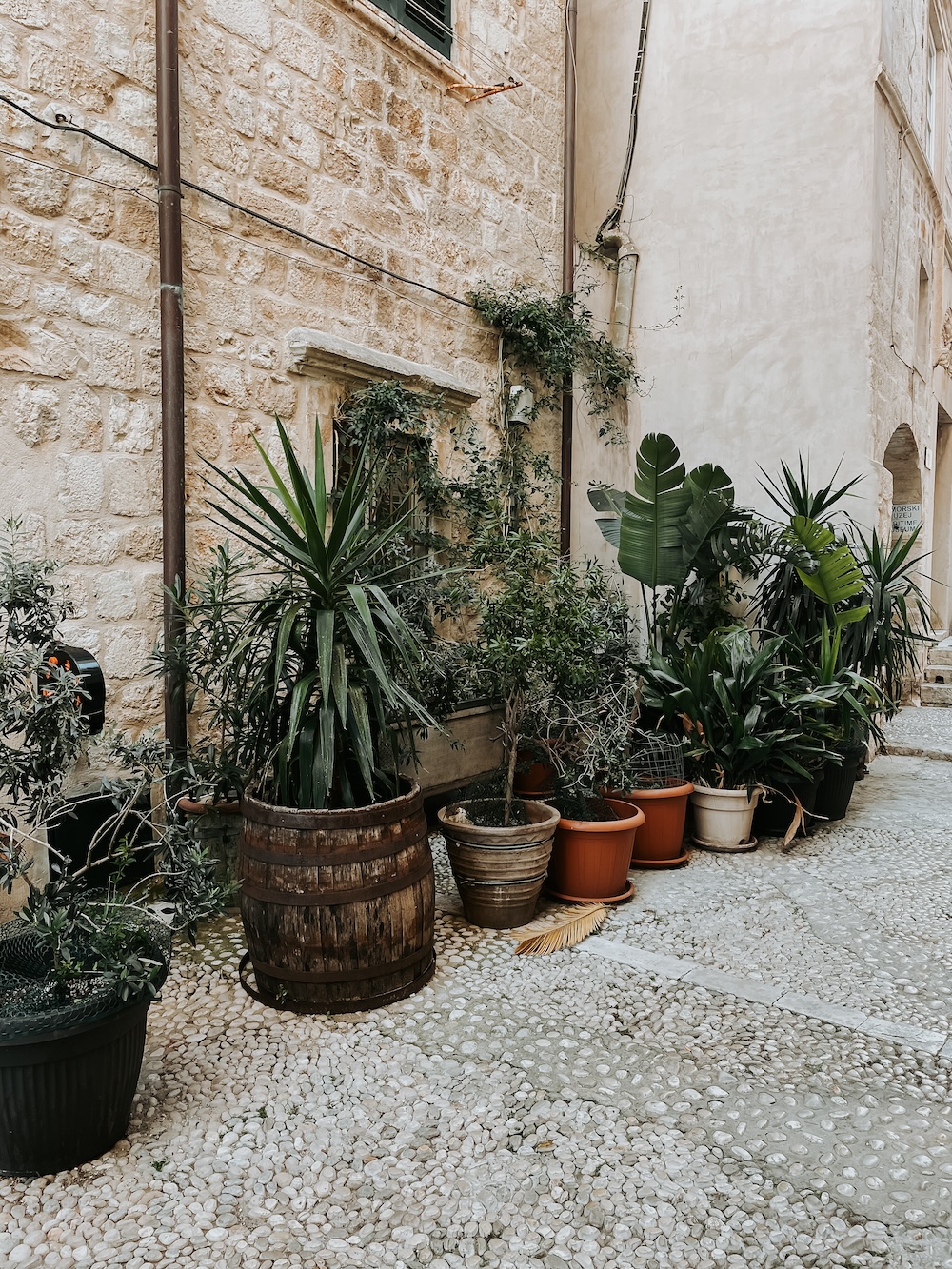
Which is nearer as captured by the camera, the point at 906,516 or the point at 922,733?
the point at 922,733

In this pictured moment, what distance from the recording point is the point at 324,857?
3.05 m

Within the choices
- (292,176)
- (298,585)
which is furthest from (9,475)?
(292,176)

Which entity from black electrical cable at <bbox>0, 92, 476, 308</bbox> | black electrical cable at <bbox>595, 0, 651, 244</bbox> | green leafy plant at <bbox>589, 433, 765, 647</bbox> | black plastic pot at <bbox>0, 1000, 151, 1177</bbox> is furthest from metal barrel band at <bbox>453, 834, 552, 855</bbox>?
black electrical cable at <bbox>595, 0, 651, 244</bbox>

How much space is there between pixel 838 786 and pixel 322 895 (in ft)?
12.8

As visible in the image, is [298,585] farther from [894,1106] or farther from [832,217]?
[832,217]

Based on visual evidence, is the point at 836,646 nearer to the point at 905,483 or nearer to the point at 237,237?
the point at 237,237

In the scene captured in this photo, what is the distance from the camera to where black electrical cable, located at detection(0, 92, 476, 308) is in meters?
3.77

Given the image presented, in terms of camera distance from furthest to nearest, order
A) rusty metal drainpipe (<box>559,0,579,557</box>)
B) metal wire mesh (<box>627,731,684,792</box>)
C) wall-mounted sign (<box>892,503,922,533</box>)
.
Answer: wall-mounted sign (<box>892,503,922,533</box>)
rusty metal drainpipe (<box>559,0,579,557</box>)
metal wire mesh (<box>627,731,684,792</box>)

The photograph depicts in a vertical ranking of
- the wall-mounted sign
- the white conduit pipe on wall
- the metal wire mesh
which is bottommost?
the metal wire mesh

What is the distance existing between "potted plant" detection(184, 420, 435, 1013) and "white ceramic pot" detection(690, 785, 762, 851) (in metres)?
2.34

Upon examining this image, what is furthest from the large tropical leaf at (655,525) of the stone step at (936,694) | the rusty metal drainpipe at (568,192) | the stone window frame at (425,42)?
the stone step at (936,694)

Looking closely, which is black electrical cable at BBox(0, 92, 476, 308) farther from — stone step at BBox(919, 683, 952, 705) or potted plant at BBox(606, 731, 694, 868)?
stone step at BBox(919, 683, 952, 705)

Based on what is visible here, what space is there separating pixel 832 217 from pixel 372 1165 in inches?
275

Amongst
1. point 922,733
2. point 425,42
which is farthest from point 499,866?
point 922,733
